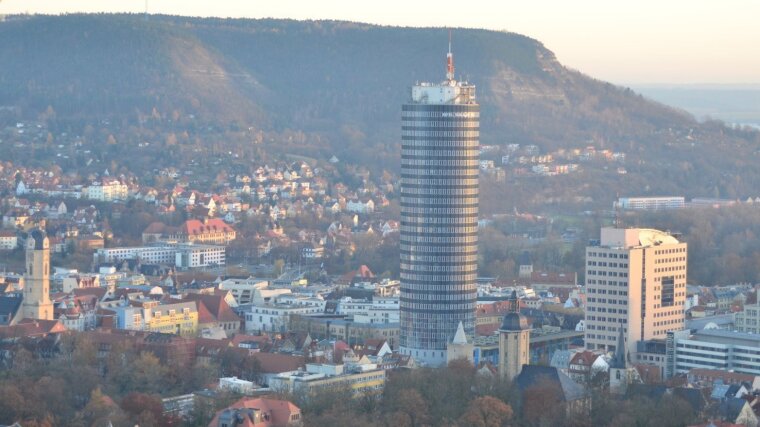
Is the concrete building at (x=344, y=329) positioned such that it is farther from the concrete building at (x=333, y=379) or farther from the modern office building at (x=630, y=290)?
the concrete building at (x=333, y=379)

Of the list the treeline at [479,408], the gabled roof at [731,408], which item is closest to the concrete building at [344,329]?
the treeline at [479,408]

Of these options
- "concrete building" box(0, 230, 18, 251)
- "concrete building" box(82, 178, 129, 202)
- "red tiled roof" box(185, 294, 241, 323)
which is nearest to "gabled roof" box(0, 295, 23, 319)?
"red tiled roof" box(185, 294, 241, 323)

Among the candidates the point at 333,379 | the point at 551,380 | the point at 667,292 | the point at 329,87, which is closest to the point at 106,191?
A: the point at 667,292

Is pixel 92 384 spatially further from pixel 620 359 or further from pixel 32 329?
pixel 620 359

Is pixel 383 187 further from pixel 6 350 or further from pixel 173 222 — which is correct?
pixel 6 350

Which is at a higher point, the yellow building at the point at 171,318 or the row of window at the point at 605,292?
the row of window at the point at 605,292

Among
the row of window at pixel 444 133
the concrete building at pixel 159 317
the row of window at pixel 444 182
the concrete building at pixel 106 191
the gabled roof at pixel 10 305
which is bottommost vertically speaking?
the concrete building at pixel 159 317

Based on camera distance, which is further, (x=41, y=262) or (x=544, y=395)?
(x=41, y=262)

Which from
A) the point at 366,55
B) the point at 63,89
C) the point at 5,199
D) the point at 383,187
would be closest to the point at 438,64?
the point at 366,55
